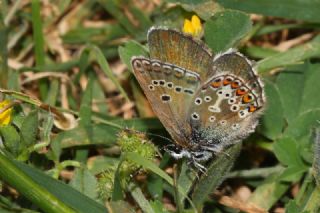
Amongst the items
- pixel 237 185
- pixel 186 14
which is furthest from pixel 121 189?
pixel 186 14

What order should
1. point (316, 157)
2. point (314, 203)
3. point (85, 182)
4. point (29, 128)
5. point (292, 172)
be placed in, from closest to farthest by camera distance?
1. point (316, 157)
2. point (314, 203)
3. point (29, 128)
4. point (85, 182)
5. point (292, 172)

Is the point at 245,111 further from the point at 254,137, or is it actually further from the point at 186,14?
the point at 186,14

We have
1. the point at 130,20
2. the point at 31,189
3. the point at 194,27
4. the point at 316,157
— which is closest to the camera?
the point at 31,189

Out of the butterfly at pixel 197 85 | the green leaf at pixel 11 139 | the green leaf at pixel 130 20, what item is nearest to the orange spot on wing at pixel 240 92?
the butterfly at pixel 197 85

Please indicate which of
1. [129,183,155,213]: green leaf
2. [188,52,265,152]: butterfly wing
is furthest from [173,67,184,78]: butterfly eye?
[129,183,155,213]: green leaf

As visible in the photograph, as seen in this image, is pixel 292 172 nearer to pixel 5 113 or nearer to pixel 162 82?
pixel 162 82

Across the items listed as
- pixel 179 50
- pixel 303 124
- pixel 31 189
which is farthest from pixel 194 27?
pixel 31 189
